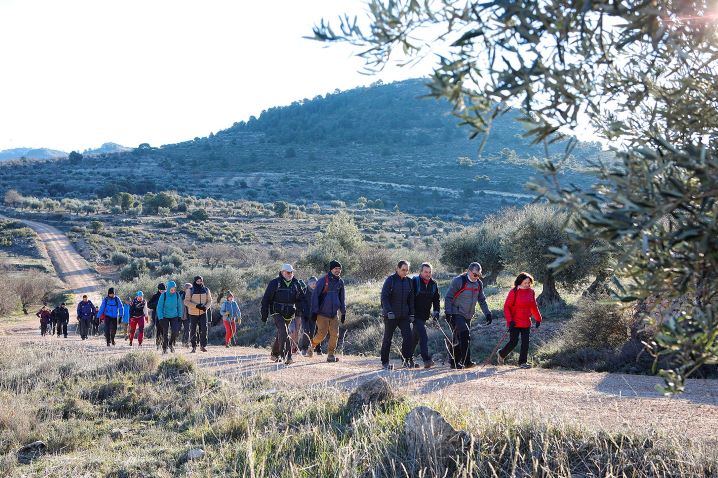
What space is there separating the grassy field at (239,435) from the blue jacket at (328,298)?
7.51 ft

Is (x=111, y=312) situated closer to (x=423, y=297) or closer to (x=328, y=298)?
(x=328, y=298)

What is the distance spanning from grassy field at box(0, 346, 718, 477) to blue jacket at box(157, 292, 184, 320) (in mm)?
1970

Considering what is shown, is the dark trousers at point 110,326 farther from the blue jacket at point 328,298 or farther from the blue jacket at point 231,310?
the blue jacket at point 328,298

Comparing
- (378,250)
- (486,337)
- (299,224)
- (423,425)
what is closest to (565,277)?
(486,337)

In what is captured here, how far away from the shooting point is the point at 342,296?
42.8 ft

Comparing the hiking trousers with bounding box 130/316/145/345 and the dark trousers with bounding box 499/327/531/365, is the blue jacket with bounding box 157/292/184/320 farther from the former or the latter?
the dark trousers with bounding box 499/327/531/365

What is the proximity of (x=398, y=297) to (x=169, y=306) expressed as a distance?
659cm

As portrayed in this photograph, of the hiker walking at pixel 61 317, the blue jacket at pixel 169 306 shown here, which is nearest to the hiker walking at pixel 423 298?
the blue jacket at pixel 169 306

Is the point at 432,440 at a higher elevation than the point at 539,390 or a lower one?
higher

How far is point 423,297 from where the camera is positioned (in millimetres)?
11844

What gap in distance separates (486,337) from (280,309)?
7238 mm

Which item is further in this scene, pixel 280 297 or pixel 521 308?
pixel 280 297

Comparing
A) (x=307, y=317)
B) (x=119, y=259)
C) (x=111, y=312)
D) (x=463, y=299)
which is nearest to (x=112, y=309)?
(x=111, y=312)

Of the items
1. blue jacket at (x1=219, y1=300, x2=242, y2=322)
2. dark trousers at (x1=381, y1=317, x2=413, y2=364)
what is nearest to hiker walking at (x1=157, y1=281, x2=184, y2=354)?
blue jacket at (x1=219, y1=300, x2=242, y2=322)
